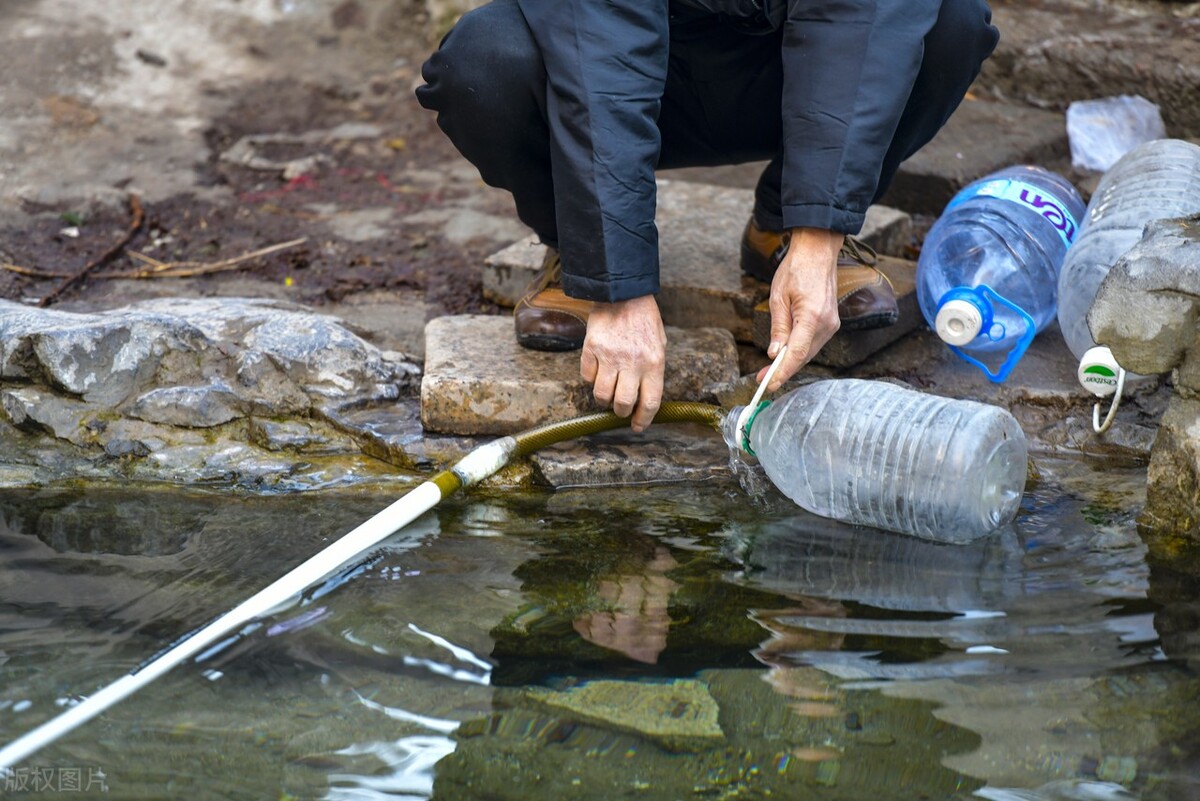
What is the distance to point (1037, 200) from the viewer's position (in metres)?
2.91

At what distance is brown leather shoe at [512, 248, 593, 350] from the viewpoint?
2.75 meters

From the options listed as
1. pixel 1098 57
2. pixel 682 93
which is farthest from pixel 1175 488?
pixel 1098 57

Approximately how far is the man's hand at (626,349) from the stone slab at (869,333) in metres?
0.70

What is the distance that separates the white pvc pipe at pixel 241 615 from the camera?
1659 mm

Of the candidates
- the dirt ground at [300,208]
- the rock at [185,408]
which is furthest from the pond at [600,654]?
the dirt ground at [300,208]

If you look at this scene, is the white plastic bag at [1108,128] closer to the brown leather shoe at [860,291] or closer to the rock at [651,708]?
the brown leather shoe at [860,291]

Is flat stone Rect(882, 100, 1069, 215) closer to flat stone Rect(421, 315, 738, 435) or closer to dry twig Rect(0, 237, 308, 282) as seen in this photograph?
flat stone Rect(421, 315, 738, 435)

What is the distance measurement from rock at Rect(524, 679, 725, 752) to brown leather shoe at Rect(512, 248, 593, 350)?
113cm

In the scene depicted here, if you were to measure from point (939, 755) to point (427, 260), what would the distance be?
102 inches

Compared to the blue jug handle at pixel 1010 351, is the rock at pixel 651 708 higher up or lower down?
lower down

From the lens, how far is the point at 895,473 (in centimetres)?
228

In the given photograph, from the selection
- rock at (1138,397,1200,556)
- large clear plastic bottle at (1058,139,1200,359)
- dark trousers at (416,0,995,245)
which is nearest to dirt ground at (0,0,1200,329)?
dark trousers at (416,0,995,245)

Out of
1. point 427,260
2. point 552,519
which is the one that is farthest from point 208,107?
point 552,519

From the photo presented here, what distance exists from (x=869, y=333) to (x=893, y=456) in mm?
668
